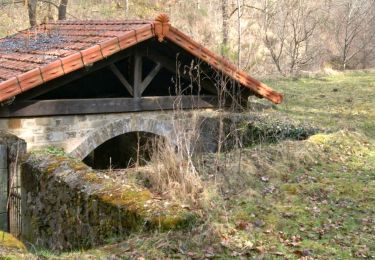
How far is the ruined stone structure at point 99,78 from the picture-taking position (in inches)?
288

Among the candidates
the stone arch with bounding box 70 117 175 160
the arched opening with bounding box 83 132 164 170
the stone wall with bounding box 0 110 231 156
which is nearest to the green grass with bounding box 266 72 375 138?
the stone arch with bounding box 70 117 175 160

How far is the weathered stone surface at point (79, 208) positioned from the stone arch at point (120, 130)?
1.80 m

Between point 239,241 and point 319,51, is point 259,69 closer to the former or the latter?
point 319,51

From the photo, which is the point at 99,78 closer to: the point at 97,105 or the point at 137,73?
the point at 137,73

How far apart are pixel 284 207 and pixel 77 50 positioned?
416cm

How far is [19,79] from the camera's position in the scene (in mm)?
6797

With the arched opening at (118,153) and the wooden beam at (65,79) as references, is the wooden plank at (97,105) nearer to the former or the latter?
the wooden beam at (65,79)

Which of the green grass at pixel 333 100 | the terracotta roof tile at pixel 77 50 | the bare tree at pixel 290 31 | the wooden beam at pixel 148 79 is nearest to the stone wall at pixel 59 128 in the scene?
the wooden beam at pixel 148 79

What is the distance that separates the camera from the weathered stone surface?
4598 mm

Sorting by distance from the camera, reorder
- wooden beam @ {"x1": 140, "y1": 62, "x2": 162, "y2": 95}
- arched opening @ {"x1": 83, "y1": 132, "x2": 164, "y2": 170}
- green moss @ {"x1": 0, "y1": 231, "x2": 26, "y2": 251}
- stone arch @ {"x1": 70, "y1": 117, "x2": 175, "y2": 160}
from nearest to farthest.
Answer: green moss @ {"x1": 0, "y1": 231, "x2": 26, "y2": 251}, stone arch @ {"x1": 70, "y1": 117, "x2": 175, "y2": 160}, wooden beam @ {"x1": 140, "y1": 62, "x2": 162, "y2": 95}, arched opening @ {"x1": 83, "y1": 132, "x2": 164, "y2": 170}

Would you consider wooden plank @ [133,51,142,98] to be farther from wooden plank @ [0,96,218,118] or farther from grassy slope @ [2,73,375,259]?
grassy slope @ [2,73,375,259]

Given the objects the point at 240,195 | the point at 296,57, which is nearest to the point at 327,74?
the point at 296,57

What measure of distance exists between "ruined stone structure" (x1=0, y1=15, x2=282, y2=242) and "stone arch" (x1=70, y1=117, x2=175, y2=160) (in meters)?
0.02

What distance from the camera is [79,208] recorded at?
511cm
